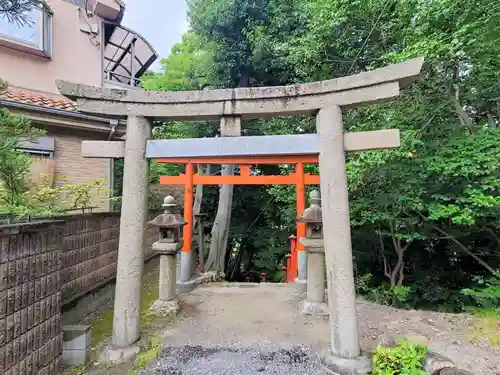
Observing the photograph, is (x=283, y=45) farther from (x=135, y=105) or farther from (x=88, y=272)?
(x=88, y=272)

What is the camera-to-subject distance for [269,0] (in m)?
9.45

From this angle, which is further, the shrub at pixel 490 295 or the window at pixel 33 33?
the window at pixel 33 33

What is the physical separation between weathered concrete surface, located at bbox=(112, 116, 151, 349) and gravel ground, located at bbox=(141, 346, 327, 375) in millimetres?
610

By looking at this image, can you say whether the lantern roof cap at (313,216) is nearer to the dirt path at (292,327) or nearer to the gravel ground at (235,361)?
the dirt path at (292,327)

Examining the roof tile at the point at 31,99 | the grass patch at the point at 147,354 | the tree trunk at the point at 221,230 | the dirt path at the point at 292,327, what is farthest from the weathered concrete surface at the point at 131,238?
the tree trunk at the point at 221,230

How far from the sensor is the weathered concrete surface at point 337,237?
3.53 m

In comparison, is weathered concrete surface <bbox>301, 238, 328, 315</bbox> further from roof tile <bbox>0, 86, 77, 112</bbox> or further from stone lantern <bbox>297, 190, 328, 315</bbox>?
roof tile <bbox>0, 86, 77, 112</bbox>

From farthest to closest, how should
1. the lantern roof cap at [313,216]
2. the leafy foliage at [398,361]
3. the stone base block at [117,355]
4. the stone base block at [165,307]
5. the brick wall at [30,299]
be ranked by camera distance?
the lantern roof cap at [313,216], the stone base block at [165,307], the stone base block at [117,355], the leafy foliage at [398,361], the brick wall at [30,299]

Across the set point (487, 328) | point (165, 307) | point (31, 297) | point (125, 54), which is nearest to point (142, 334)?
point (165, 307)

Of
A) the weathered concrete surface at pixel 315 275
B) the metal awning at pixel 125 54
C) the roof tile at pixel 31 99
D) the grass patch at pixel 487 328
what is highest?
the metal awning at pixel 125 54

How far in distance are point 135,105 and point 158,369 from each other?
10.7 ft

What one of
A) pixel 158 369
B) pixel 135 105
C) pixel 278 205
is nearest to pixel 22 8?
pixel 135 105

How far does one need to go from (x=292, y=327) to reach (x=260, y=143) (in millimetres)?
3084

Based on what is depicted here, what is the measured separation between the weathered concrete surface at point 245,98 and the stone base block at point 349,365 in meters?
2.93
